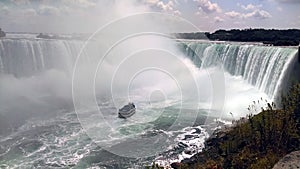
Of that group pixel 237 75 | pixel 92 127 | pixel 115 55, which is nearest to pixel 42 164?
pixel 92 127

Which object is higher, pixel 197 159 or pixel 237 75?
pixel 237 75

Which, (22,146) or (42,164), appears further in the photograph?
(22,146)

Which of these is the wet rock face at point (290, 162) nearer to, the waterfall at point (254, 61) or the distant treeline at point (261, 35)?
the waterfall at point (254, 61)

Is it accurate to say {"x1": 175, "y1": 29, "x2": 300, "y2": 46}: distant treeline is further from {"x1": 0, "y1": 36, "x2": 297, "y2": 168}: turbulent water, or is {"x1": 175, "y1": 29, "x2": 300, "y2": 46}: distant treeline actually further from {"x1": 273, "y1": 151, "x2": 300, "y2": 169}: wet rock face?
{"x1": 273, "y1": 151, "x2": 300, "y2": 169}: wet rock face

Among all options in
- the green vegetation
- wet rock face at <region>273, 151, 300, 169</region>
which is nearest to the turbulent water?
the green vegetation

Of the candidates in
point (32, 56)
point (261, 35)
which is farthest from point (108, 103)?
point (261, 35)

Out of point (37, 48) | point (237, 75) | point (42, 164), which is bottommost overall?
point (42, 164)

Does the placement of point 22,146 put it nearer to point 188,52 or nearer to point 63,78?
point 63,78

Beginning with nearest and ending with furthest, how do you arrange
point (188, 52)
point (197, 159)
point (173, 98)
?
point (197, 159) < point (173, 98) < point (188, 52)
